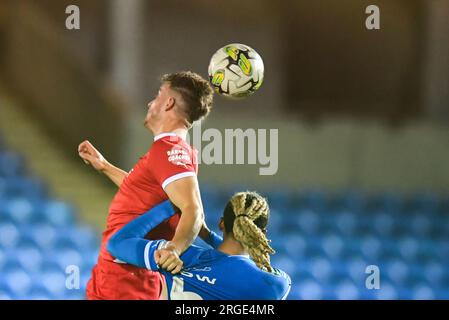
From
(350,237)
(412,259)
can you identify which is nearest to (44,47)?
(350,237)

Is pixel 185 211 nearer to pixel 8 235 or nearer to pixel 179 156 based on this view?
pixel 179 156

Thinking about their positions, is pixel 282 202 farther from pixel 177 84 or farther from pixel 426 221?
pixel 177 84

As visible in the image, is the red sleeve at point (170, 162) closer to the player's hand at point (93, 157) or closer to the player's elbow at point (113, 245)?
the player's elbow at point (113, 245)

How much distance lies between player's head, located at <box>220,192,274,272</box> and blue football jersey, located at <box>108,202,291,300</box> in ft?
0.13

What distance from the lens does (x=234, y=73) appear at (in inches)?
134

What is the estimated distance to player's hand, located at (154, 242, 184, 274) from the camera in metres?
2.86

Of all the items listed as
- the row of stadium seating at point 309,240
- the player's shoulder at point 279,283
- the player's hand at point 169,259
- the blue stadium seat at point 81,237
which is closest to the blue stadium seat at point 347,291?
the row of stadium seating at point 309,240

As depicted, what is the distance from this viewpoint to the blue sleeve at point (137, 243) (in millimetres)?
2906

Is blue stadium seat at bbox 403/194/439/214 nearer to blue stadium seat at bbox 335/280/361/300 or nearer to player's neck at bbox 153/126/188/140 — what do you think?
blue stadium seat at bbox 335/280/361/300

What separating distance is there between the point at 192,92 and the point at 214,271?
69 cm

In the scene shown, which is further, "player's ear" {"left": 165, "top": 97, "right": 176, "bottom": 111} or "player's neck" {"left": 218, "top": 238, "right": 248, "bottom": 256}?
"player's ear" {"left": 165, "top": 97, "right": 176, "bottom": 111}

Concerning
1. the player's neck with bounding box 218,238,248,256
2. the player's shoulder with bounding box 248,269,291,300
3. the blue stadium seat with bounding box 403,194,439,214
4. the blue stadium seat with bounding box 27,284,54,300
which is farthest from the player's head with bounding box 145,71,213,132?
the blue stadium seat with bounding box 403,194,439,214

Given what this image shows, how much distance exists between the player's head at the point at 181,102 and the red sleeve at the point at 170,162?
14 cm

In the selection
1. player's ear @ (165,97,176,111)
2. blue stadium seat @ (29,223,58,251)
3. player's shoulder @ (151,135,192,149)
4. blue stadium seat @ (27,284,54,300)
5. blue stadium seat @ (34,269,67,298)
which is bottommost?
blue stadium seat @ (27,284,54,300)
